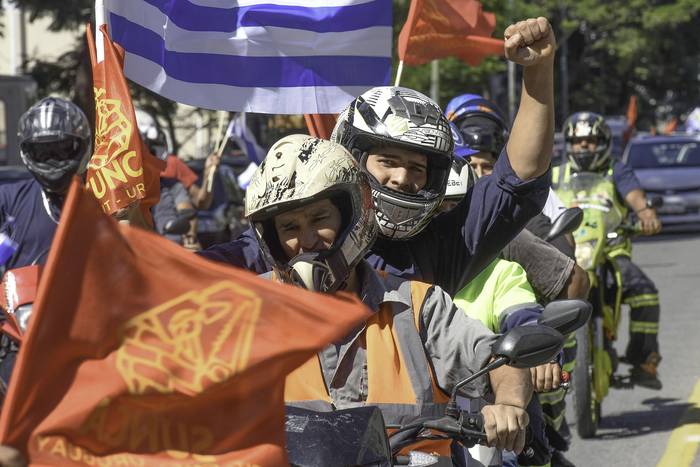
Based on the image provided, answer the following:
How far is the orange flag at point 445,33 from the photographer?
8453 mm

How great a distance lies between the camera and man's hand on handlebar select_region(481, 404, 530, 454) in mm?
3688

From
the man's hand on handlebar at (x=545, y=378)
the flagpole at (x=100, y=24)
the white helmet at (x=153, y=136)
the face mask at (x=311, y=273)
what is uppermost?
the flagpole at (x=100, y=24)

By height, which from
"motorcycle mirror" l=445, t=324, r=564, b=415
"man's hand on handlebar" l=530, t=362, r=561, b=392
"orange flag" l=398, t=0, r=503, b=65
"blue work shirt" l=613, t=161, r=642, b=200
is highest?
"orange flag" l=398, t=0, r=503, b=65

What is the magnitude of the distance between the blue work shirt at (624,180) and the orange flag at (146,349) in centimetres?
823


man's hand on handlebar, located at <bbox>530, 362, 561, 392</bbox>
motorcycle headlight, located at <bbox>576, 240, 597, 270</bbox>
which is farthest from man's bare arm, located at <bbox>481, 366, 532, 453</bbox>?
motorcycle headlight, located at <bbox>576, 240, 597, 270</bbox>

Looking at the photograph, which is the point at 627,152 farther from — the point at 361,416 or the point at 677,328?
the point at 361,416

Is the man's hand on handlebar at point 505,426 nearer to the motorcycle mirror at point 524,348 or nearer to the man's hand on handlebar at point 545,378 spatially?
the motorcycle mirror at point 524,348

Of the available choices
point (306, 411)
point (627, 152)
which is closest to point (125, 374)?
point (306, 411)

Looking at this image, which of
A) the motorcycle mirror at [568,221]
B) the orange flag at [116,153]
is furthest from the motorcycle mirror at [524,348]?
the motorcycle mirror at [568,221]

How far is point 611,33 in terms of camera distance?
44062 millimetres

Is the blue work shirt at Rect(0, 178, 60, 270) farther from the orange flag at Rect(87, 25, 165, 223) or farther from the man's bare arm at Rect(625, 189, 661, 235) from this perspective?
the man's bare arm at Rect(625, 189, 661, 235)

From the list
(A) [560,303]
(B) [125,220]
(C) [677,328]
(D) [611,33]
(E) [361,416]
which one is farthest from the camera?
(D) [611,33]

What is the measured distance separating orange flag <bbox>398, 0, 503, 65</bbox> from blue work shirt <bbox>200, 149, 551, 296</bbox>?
3832 millimetres

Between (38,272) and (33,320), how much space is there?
208 centimetres
